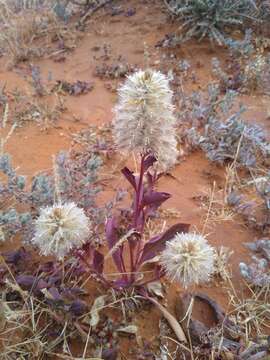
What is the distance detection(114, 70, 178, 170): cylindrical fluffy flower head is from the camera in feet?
5.57

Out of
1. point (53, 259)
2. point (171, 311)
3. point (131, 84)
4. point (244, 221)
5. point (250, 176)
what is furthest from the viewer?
point (250, 176)

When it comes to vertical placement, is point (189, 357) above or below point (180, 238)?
below

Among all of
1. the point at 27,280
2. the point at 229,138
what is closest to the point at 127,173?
the point at 27,280

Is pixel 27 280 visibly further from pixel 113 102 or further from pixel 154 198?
pixel 113 102

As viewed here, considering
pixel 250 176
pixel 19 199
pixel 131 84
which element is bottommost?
pixel 250 176

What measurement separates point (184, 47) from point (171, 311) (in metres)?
3.21

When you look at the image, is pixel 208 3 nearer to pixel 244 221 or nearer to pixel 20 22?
pixel 20 22

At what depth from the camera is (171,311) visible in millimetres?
2176

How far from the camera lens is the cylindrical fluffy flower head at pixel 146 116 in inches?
66.9

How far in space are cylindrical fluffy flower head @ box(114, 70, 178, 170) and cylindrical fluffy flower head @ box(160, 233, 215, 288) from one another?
0.37 metres

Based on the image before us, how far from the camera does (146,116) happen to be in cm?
172

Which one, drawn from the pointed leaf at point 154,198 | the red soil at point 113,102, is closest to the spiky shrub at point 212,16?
the red soil at point 113,102

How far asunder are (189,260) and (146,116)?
571 millimetres

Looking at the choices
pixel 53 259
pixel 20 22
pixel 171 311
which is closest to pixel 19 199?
pixel 53 259
